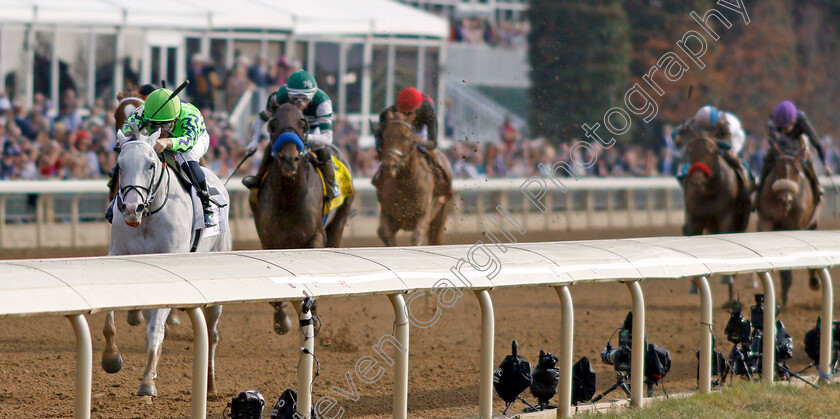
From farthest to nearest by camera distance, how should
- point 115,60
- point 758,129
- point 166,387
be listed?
1. point 758,129
2. point 115,60
3. point 166,387

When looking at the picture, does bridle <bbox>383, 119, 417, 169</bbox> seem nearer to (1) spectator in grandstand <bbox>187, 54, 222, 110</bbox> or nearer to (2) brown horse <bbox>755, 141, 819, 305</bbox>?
(2) brown horse <bbox>755, 141, 819, 305</bbox>

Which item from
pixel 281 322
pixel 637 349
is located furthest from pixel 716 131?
pixel 637 349

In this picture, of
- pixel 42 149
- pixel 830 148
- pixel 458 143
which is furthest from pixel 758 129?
pixel 42 149

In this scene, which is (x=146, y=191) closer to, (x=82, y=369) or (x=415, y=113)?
(x=82, y=369)

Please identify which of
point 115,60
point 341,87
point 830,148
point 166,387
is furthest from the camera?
point 830,148

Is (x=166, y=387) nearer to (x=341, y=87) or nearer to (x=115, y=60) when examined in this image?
(x=115, y=60)

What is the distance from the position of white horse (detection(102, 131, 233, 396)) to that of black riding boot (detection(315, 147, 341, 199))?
146cm

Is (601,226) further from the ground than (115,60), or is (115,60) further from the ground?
(115,60)

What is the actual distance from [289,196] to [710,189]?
432 centimetres

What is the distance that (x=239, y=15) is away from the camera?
16438mm

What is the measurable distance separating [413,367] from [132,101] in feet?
7.71

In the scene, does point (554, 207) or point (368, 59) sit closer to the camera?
point (554, 207)

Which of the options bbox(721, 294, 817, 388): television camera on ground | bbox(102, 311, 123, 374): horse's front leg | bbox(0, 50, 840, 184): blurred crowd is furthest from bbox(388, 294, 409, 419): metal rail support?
bbox(0, 50, 840, 184): blurred crowd

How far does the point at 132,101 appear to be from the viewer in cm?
693
